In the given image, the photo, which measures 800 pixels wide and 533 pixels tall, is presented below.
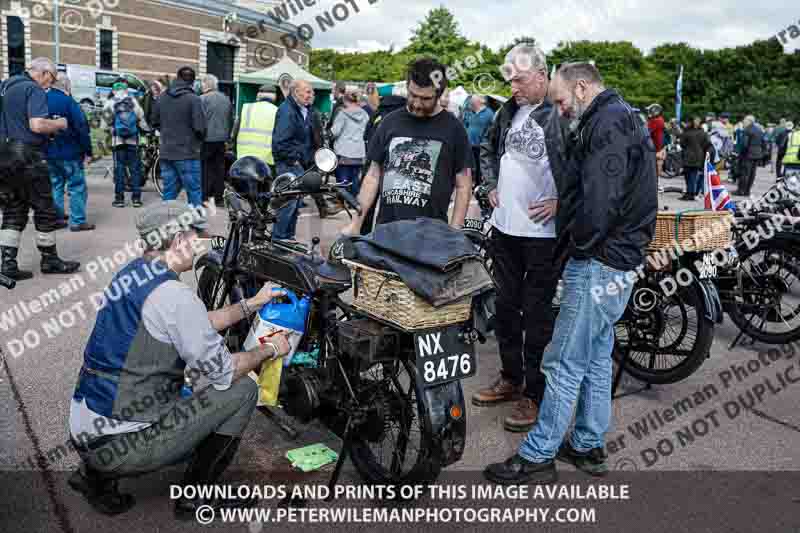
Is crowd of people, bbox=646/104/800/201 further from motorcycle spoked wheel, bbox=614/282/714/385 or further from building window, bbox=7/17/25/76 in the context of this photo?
building window, bbox=7/17/25/76

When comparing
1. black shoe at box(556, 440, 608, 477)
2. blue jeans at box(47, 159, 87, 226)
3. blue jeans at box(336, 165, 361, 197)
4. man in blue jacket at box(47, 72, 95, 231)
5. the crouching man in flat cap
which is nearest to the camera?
the crouching man in flat cap

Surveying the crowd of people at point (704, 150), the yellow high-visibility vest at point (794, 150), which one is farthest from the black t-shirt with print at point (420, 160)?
the yellow high-visibility vest at point (794, 150)

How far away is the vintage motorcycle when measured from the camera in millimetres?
3064

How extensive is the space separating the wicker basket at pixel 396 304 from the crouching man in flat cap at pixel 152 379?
2.15ft

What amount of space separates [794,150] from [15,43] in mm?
38455

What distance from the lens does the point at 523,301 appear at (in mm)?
4266

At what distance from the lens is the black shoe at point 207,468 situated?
3.14 metres

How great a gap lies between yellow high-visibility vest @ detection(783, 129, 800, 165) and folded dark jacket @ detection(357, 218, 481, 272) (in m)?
14.8

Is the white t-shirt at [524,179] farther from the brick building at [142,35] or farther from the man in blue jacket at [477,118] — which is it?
the brick building at [142,35]

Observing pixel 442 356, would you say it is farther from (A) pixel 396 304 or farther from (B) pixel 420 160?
(B) pixel 420 160

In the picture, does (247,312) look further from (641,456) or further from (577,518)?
(641,456)

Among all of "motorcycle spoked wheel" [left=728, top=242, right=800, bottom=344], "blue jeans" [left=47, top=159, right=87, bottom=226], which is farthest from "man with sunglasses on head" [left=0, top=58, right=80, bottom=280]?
"motorcycle spoked wheel" [left=728, top=242, right=800, bottom=344]

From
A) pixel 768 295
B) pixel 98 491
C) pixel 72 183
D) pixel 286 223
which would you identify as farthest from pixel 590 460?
pixel 72 183

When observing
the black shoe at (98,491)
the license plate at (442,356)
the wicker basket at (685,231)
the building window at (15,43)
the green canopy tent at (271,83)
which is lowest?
the black shoe at (98,491)
